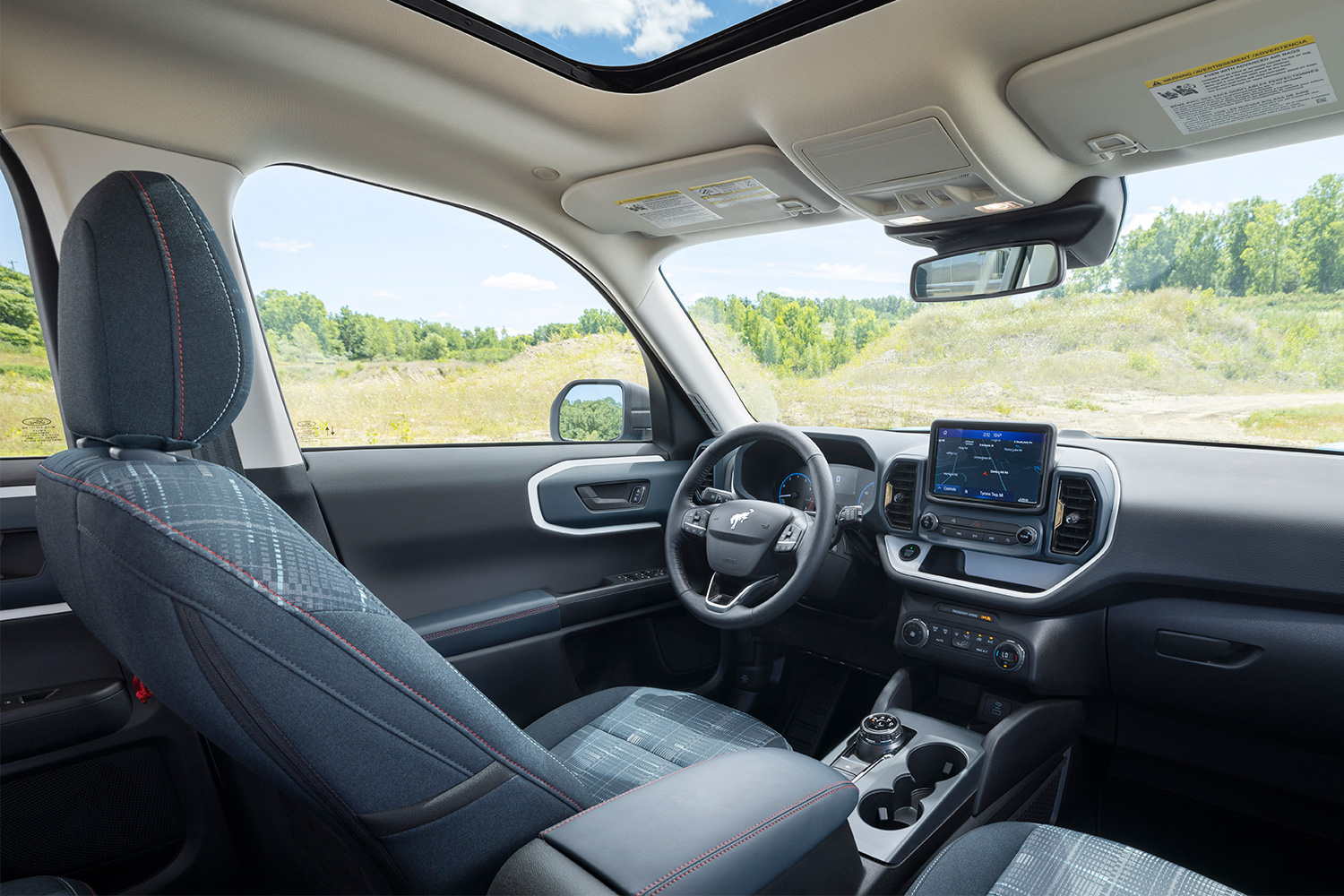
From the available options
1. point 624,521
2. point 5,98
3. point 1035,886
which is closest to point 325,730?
point 1035,886

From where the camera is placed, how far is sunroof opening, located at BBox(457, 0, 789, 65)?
58.3 inches

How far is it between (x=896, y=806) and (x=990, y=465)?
3.17ft

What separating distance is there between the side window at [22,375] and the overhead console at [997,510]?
7.61 feet

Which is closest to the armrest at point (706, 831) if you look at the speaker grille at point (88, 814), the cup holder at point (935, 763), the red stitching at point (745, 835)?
the red stitching at point (745, 835)

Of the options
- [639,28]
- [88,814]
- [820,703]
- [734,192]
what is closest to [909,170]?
[734,192]

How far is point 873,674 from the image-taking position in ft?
8.29

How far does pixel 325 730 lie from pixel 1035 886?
1.14m

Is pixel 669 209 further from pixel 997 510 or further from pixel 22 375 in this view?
pixel 22 375

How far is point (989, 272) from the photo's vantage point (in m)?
2.21

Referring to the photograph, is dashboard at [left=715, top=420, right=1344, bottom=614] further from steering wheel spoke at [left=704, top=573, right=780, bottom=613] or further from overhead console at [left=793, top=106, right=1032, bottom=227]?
overhead console at [left=793, top=106, right=1032, bottom=227]

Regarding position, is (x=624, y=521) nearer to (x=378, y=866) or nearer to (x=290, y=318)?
(x=290, y=318)

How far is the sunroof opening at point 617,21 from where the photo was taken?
1.48 m

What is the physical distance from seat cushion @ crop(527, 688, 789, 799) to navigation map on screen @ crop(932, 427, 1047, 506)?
92 cm

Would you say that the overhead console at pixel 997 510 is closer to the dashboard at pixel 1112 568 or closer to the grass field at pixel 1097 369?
the dashboard at pixel 1112 568
